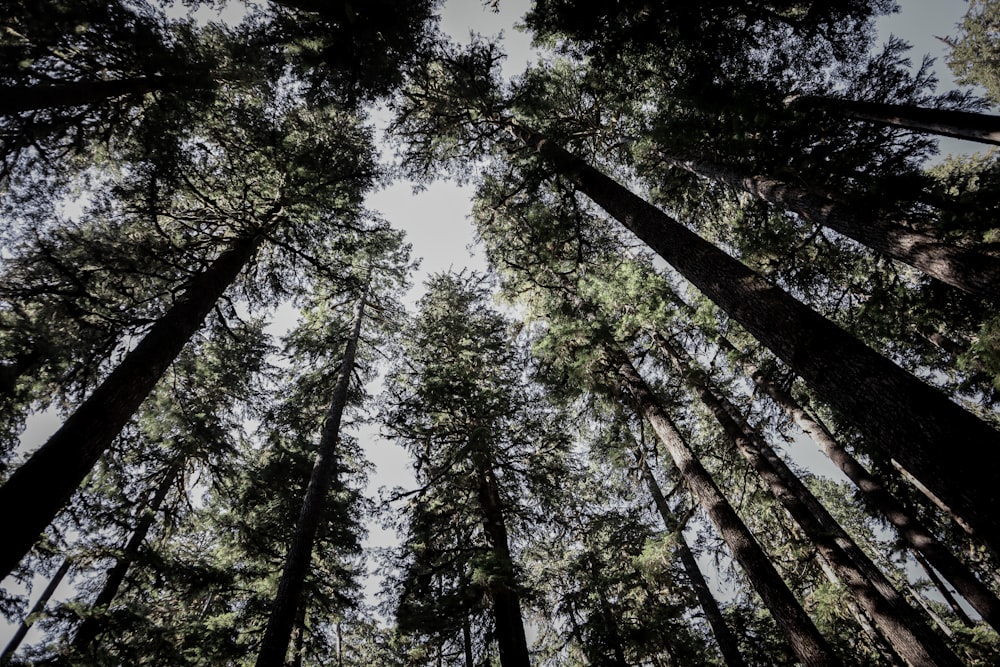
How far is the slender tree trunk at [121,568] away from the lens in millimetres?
7027

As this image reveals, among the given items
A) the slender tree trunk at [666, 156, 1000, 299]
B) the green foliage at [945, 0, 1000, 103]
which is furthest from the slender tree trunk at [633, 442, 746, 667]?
the green foliage at [945, 0, 1000, 103]

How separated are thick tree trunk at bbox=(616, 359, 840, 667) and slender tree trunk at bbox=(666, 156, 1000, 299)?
4722mm

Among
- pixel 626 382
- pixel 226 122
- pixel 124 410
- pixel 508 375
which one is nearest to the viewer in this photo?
pixel 124 410

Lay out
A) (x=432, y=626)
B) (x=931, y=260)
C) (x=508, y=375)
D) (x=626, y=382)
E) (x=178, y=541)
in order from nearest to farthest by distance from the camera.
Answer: (x=931, y=260)
(x=432, y=626)
(x=626, y=382)
(x=508, y=375)
(x=178, y=541)

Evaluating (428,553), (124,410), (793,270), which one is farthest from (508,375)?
(124,410)

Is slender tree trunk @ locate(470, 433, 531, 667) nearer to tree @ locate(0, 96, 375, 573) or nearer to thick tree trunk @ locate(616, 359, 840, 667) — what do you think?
thick tree trunk @ locate(616, 359, 840, 667)

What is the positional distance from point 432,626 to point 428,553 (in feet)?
5.59

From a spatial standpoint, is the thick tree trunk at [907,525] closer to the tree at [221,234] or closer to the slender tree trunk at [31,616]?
the tree at [221,234]

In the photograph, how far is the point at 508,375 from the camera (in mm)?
12875

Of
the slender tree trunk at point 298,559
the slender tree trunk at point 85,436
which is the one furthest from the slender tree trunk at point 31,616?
the slender tree trunk at point 298,559

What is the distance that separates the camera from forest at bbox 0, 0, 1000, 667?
17.2ft

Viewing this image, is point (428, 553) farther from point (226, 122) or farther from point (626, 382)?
point (226, 122)

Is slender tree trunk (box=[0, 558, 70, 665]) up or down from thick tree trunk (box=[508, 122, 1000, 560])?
up

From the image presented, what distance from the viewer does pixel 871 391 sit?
10.8 ft
